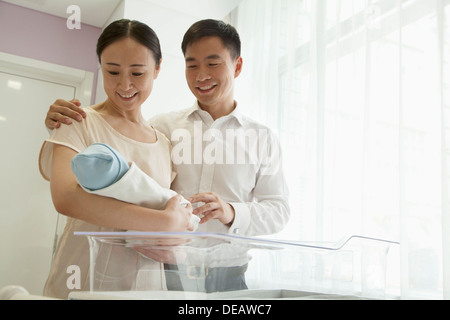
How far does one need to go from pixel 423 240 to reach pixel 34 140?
270 centimetres

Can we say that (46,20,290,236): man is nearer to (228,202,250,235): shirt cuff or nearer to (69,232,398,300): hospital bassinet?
(228,202,250,235): shirt cuff

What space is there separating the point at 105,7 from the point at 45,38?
55cm

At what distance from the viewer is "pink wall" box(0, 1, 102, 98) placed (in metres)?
2.94

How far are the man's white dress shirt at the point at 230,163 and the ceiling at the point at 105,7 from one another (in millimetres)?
1604

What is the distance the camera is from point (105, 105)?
979 millimetres

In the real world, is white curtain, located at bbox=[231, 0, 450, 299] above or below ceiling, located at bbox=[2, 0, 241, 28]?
below

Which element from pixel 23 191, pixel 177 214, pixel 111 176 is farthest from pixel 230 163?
pixel 23 191

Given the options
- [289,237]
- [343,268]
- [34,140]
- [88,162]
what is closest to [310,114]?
[289,237]

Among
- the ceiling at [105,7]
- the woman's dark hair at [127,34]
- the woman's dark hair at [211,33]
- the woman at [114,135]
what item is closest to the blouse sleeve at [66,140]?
the woman at [114,135]

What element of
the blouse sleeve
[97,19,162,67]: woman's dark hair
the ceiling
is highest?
the ceiling

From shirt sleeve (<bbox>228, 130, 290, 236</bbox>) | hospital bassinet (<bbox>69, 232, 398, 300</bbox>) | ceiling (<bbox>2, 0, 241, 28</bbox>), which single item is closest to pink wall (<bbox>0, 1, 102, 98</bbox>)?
ceiling (<bbox>2, 0, 241, 28</bbox>)

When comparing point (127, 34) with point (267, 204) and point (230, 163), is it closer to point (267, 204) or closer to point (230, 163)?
point (230, 163)
